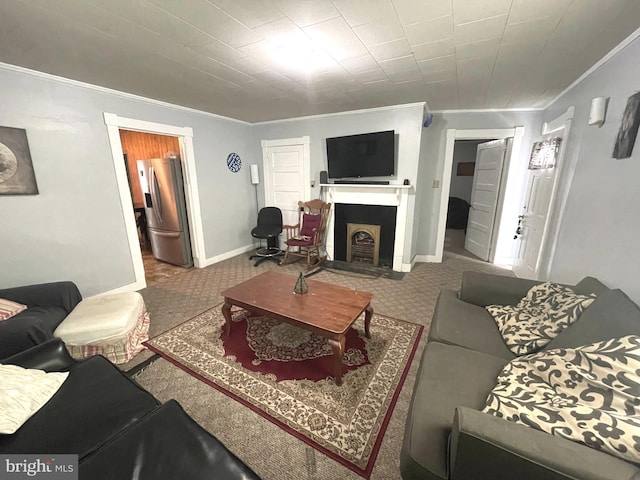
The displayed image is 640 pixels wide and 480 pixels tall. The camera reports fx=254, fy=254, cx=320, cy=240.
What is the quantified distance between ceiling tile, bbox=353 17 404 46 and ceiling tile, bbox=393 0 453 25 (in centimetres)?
7

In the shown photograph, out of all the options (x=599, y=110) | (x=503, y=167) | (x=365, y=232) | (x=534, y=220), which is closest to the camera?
(x=599, y=110)

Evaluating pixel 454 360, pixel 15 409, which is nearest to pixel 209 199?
pixel 15 409

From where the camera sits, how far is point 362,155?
Result: 3805mm

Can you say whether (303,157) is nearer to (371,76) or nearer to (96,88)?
(371,76)

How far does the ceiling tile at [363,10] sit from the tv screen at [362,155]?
2022 mm

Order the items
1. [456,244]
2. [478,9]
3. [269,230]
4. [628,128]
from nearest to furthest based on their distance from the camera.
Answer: [478,9] → [628,128] → [269,230] → [456,244]

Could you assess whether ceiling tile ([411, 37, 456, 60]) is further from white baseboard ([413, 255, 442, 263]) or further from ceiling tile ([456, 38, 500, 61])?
white baseboard ([413, 255, 442, 263])

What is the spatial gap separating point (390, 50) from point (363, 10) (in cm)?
57

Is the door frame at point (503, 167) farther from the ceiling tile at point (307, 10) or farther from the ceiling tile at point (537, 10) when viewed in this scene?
the ceiling tile at point (307, 10)

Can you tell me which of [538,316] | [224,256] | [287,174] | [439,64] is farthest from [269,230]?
[538,316]

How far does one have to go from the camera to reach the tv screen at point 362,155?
142 inches

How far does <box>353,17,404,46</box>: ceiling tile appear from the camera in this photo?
1.66 metres

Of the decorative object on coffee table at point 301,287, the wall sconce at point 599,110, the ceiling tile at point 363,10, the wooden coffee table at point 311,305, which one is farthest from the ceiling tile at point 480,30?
the decorative object on coffee table at point 301,287

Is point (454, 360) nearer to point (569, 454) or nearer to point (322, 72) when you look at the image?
point (569, 454)
